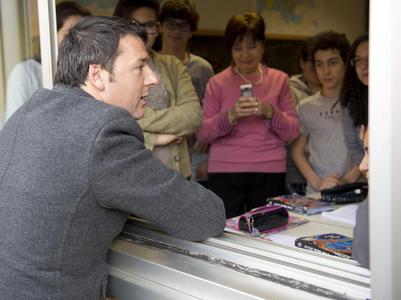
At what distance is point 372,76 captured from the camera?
741 millimetres

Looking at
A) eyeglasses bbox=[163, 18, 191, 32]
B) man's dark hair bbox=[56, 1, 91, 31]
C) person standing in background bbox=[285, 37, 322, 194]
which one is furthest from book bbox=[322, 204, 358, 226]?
eyeglasses bbox=[163, 18, 191, 32]

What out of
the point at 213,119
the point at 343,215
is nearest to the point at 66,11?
the point at 213,119

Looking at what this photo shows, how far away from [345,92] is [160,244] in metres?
1.36

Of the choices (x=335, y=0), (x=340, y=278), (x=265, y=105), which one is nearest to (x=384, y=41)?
(x=340, y=278)

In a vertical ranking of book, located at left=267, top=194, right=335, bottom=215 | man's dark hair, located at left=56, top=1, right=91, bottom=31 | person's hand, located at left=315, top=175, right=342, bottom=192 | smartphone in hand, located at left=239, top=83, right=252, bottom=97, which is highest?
man's dark hair, located at left=56, top=1, right=91, bottom=31

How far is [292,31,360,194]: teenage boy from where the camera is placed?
92.8 inches

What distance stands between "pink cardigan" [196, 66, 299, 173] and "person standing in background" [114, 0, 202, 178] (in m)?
0.25

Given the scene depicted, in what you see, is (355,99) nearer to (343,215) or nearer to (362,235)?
(343,215)

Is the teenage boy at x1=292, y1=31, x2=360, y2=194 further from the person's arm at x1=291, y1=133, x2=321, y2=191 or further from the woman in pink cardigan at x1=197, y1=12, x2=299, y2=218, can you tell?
the woman in pink cardigan at x1=197, y1=12, x2=299, y2=218

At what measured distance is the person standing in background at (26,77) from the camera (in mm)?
1689

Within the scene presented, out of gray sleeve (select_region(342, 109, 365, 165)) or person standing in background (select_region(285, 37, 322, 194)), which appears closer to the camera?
gray sleeve (select_region(342, 109, 365, 165))

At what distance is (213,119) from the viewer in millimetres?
2258

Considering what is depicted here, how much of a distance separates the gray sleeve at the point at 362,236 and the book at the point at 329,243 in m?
0.14

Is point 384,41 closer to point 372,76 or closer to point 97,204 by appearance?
point 372,76
